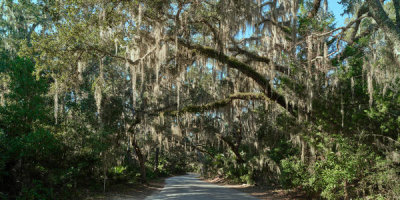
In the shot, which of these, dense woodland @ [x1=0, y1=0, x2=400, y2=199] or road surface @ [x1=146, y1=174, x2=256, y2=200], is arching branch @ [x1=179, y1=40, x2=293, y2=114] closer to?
dense woodland @ [x1=0, y1=0, x2=400, y2=199]

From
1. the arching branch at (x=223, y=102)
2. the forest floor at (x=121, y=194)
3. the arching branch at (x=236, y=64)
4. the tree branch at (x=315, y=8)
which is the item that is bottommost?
the forest floor at (x=121, y=194)

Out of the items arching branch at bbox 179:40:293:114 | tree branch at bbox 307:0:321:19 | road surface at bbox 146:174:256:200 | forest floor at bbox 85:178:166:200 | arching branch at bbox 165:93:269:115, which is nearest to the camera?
arching branch at bbox 179:40:293:114

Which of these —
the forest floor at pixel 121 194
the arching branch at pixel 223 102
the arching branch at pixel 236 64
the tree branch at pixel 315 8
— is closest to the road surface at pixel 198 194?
the forest floor at pixel 121 194

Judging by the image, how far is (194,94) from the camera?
15086 millimetres

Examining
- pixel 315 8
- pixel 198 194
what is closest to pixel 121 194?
pixel 198 194

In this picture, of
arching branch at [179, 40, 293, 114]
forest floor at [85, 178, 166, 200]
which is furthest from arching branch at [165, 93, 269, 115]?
forest floor at [85, 178, 166, 200]

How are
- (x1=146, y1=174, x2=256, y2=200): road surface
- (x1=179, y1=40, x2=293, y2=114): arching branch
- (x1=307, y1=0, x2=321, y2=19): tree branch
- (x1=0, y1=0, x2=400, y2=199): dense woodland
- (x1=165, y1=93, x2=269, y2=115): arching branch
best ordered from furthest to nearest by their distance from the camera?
(x1=307, y1=0, x2=321, y2=19): tree branch
(x1=146, y1=174, x2=256, y2=200): road surface
(x1=165, y1=93, x2=269, y2=115): arching branch
(x1=179, y1=40, x2=293, y2=114): arching branch
(x1=0, y1=0, x2=400, y2=199): dense woodland

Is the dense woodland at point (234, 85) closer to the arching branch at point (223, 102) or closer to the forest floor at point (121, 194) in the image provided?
the arching branch at point (223, 102)

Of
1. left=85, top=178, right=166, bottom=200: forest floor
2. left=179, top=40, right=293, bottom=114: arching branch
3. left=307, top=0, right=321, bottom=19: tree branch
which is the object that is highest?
left=307, top=0, right=321, bottom=19: tree branch

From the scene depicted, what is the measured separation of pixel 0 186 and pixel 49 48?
407 cm

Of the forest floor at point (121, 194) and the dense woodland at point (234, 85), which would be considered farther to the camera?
the forest floor at point (121, 194)

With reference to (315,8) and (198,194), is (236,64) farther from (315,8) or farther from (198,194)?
(198,194)

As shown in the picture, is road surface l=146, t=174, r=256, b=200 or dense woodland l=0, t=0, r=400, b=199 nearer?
dense woodland l=0, t=0, r=400, b=199

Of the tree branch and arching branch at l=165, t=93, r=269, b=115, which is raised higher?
the tree branch
